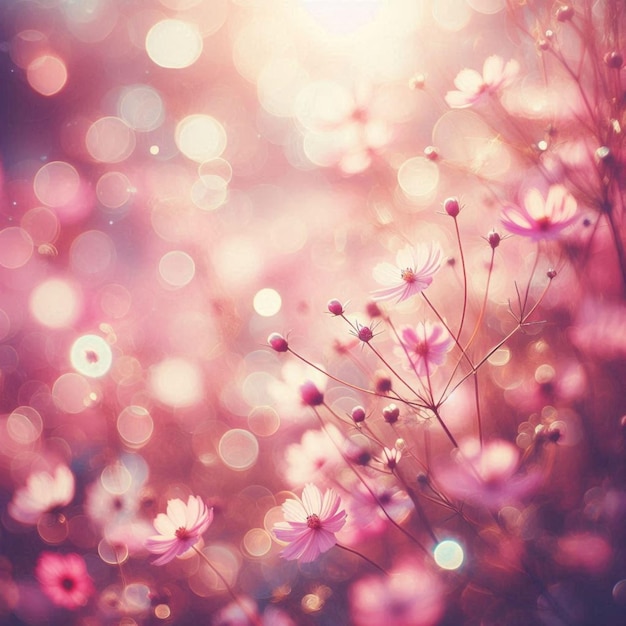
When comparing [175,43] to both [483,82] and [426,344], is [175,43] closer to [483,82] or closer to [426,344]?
[483,82]

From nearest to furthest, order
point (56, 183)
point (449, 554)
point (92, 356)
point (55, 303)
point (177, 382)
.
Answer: point (449, 554) → point (92, 356) → point (177, 382) → point (55, 303) → point (56, 183)

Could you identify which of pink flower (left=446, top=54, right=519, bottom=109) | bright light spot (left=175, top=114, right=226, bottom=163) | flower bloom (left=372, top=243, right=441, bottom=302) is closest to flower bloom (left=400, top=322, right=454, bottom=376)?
flower bloom (left=372, top=243, right=441, bottom=302)

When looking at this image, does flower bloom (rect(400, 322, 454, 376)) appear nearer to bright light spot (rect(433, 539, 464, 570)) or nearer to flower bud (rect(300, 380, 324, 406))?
flower bud (rect(300, 380, 324, 406))

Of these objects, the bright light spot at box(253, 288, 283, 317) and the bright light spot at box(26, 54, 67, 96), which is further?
the bright light spot at box(26, 54, 67, 96)

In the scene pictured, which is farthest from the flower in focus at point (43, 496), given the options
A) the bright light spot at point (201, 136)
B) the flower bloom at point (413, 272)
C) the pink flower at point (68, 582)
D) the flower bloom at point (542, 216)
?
the bright light spot at point (201, 136)

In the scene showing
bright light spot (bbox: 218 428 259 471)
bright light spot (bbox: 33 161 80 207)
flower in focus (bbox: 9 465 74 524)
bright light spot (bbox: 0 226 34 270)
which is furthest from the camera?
bright light spot (bbox: 33 161 80 207)

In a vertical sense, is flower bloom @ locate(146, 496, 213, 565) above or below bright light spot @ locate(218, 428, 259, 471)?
above

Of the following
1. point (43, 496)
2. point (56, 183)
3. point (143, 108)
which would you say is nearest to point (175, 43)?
point (143, 108)

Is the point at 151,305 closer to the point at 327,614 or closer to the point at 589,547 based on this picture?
the point at 327,614
